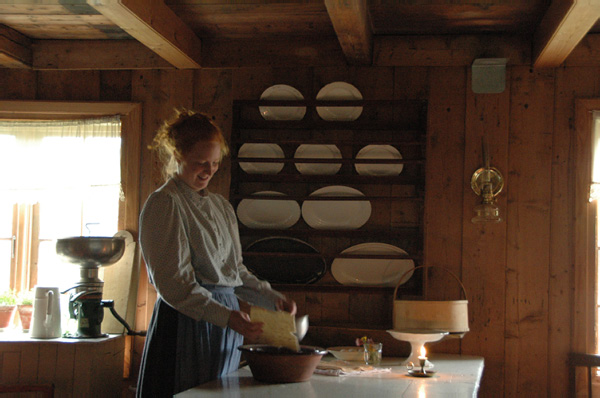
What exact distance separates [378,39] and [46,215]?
218 centimetres

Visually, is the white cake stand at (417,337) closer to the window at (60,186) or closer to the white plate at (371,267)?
the white plate at (371,267)

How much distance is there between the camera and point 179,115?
2.44m

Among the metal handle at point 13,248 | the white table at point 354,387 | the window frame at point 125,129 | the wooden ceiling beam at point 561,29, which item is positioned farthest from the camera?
the metal handle at point 13,248

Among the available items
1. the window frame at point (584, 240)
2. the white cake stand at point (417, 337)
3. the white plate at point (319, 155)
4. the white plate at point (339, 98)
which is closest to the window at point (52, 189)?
the white plate at point (319, 155)

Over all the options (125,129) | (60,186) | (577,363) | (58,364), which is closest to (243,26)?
(125,129)

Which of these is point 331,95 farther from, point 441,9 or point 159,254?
point 159,254

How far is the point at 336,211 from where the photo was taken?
3.65 m

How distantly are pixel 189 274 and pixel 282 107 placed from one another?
5.74 feet

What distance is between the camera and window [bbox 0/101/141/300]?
3848 mm

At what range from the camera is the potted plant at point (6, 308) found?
3.67m

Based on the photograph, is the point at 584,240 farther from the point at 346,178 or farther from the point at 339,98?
the point at 339,98

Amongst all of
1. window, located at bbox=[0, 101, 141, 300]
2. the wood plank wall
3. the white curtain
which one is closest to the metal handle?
window, located at bbox=[0, 101, 141, 300]

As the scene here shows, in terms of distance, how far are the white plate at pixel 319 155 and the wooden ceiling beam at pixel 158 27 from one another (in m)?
0.78

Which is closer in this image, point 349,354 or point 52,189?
point 349,354
